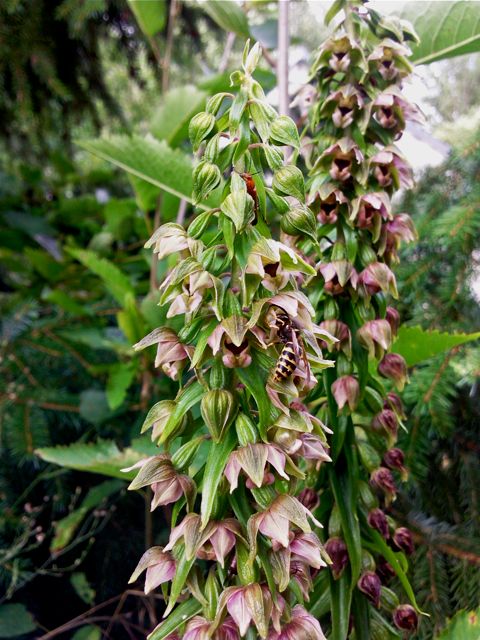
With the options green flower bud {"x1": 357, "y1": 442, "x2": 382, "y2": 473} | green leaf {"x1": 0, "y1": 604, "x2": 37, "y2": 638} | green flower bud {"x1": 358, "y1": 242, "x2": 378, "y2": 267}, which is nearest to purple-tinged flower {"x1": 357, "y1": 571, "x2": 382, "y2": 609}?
green flower bud {"x1": 357, "y1": 442, "x2": 382, "y2": 473}

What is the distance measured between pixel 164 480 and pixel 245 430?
0.08 m

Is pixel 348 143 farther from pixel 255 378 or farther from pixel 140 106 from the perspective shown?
pixel 140 106

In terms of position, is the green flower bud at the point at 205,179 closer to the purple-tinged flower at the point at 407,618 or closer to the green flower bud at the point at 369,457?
the green flower bud at the point at 369,457

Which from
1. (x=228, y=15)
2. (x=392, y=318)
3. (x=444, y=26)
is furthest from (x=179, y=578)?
(x=228, y=15)

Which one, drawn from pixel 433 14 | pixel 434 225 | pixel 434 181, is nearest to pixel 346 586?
pixel 434 225

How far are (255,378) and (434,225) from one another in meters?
0.71

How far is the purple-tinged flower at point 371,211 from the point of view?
0.57 m

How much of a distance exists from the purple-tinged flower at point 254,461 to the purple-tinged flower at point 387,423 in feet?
0.71

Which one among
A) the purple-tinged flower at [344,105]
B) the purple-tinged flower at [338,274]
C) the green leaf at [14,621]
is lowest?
the green leaf at [14,621]

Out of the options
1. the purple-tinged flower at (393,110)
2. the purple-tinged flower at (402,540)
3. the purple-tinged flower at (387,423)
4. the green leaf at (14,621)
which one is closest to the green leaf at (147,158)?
the purple-tinged flower at (393,110)

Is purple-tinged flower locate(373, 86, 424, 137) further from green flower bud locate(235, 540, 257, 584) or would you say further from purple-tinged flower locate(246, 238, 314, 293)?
green flower bud locate(235, 540, 257, 584)

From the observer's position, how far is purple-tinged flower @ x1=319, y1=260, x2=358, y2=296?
57 centimetres

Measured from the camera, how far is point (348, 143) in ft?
1.95

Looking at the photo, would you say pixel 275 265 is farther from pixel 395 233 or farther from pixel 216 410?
pixel 395 233
